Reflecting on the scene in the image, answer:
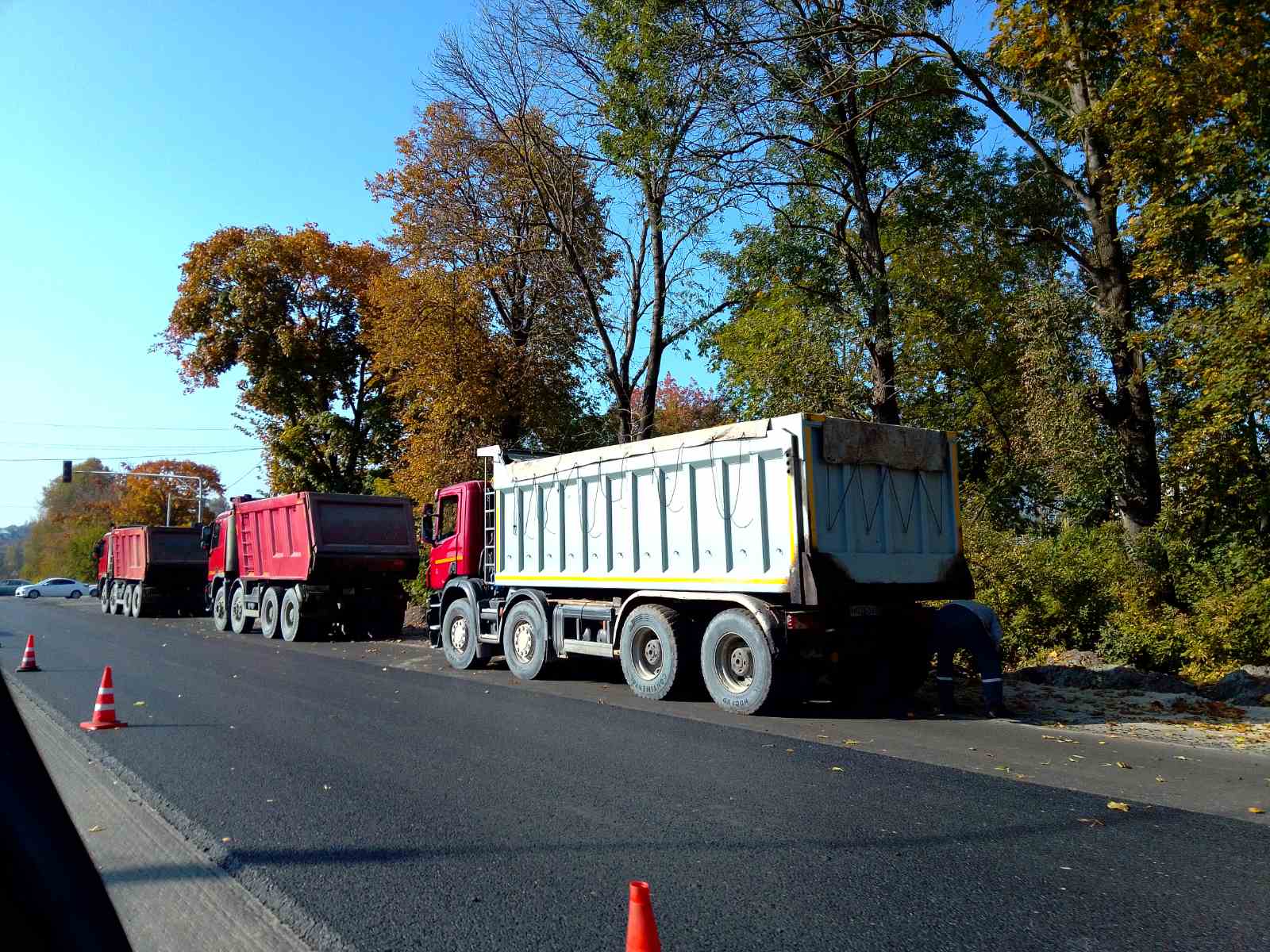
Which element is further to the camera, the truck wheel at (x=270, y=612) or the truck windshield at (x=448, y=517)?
the truck wheel at (x=270, y=612)

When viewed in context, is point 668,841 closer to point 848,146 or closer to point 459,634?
point 459,634

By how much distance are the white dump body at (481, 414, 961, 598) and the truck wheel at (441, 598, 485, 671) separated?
2.41 meters

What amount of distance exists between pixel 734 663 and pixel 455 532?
6.68m

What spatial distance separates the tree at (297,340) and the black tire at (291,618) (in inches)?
522

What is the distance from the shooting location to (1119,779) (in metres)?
7.18

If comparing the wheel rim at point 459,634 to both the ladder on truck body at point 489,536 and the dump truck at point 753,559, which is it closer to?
the ladder on truck body at point 489,536

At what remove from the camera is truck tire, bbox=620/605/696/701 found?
1116cm

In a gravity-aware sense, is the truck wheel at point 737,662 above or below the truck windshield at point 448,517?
below

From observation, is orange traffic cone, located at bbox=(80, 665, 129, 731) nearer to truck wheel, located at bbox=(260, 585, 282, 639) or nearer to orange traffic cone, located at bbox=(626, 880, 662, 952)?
orange traffic cone, located at bbox=(626, 880, 662, 952)

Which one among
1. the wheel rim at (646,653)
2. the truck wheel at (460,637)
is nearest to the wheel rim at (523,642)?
the truck wheel at (460,637)

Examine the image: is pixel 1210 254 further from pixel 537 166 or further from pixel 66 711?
pixel 66 711

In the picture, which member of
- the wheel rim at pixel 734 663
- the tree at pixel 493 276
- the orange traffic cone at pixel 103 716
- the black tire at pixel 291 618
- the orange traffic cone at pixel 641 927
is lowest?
the orange traffic cone at pixel 641 927

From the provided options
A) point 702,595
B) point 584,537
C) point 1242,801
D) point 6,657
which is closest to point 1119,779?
point 1242,801

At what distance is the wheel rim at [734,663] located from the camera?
10430 millimetres
